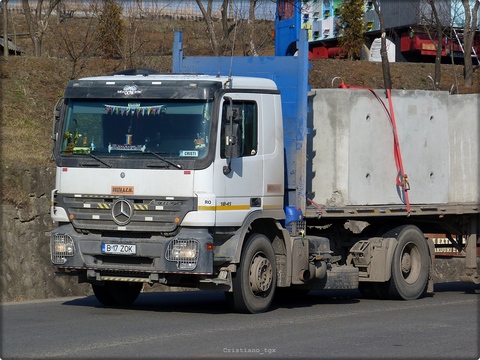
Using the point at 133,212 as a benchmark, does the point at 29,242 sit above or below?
below

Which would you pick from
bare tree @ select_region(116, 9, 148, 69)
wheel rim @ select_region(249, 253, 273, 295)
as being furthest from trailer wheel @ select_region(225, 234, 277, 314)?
bare tree @ select_region(116, 9, 148, 69)

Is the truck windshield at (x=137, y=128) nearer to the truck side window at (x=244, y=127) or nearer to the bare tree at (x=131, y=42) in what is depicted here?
the truck side window at (x=244, y=127)

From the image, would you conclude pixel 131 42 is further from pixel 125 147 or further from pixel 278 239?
pixel 125 147

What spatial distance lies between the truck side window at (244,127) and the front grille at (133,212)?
894 millimetres

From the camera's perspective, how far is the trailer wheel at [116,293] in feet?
42.2

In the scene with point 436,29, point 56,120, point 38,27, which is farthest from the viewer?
point 436,29

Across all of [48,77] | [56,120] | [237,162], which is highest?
[48,77]

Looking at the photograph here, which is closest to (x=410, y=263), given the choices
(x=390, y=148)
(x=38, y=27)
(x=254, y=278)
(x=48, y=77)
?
(x=390, y=148)

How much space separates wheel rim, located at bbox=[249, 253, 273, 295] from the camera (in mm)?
11891

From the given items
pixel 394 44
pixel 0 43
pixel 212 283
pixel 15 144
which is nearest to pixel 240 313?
pixel 212 283

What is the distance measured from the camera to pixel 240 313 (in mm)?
12086

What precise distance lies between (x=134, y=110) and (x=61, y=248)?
79.2 inches

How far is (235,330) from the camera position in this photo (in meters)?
10.3

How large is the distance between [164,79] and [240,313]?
3.23m
